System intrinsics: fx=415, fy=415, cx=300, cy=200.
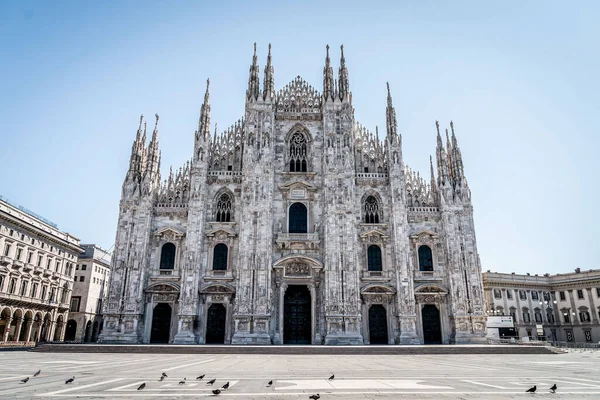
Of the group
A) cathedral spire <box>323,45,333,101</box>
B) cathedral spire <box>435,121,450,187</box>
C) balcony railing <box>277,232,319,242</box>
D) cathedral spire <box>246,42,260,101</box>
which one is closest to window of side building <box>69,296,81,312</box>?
balcony railing <box>277,232,319,242</box>

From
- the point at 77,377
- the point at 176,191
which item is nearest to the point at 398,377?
the point at 77,377

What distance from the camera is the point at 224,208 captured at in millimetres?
35156

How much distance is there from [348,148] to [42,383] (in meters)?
29.6

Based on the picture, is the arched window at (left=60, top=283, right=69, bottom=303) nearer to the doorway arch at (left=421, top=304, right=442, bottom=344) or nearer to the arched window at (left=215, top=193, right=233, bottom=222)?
the arched window at (left=215, top=193, right=233, bottom=222)

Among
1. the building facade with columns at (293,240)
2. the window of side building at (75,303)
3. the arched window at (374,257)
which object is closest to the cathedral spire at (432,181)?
the building facade with columns at (293,240)

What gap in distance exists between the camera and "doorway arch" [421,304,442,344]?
1303 inches

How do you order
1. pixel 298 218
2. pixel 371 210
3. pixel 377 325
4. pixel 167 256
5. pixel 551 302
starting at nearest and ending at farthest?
pixel 377 325, pixel 167 256, pixel 298 218, pixel 371 210, pixel 551 302

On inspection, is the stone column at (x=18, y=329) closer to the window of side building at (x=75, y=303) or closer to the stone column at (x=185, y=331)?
the window of side building at (x=75, y=303)

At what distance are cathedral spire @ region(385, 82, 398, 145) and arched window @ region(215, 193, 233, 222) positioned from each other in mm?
15092

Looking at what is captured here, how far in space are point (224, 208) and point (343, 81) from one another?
1599 centimetres

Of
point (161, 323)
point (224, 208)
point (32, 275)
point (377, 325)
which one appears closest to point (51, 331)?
point (32, 275)

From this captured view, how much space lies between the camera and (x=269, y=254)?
108 ft

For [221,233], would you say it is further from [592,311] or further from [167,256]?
[592,311]

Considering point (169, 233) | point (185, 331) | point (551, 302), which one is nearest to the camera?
point (185, 331)
